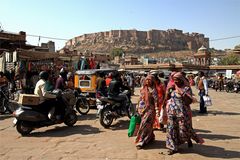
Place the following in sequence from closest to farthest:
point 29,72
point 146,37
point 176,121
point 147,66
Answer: point 176,121 < point 29,72 < point 147,66 < point 146,37

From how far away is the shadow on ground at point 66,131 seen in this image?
750 centimetres

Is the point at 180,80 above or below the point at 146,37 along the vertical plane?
below

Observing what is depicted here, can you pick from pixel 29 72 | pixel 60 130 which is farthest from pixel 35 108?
pixel 29 72

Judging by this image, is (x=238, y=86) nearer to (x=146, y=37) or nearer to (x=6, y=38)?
(x=6, y=38)

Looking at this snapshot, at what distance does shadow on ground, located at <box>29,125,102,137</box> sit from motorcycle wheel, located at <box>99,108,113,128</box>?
0.86 ft

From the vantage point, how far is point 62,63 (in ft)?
58.7

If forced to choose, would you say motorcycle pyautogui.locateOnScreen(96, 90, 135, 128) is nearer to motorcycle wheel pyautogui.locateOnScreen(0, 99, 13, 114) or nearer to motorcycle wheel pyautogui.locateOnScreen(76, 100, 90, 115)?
motorcycle wheel pyautogui.locateOnScreen(76, 100, 90, 115)

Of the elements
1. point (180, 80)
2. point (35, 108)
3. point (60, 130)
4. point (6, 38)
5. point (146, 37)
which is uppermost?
point (146, 37)

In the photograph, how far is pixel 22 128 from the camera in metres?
7.37

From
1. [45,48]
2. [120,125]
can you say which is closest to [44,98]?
[120,125]

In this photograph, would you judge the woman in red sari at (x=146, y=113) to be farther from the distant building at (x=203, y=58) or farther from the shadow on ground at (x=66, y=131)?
the distant building at (x=203, y=58)

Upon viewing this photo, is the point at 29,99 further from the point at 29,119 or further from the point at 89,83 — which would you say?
the point at 89,83

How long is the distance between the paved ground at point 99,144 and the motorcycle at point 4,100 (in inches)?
78.9

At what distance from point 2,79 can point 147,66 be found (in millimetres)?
41852
